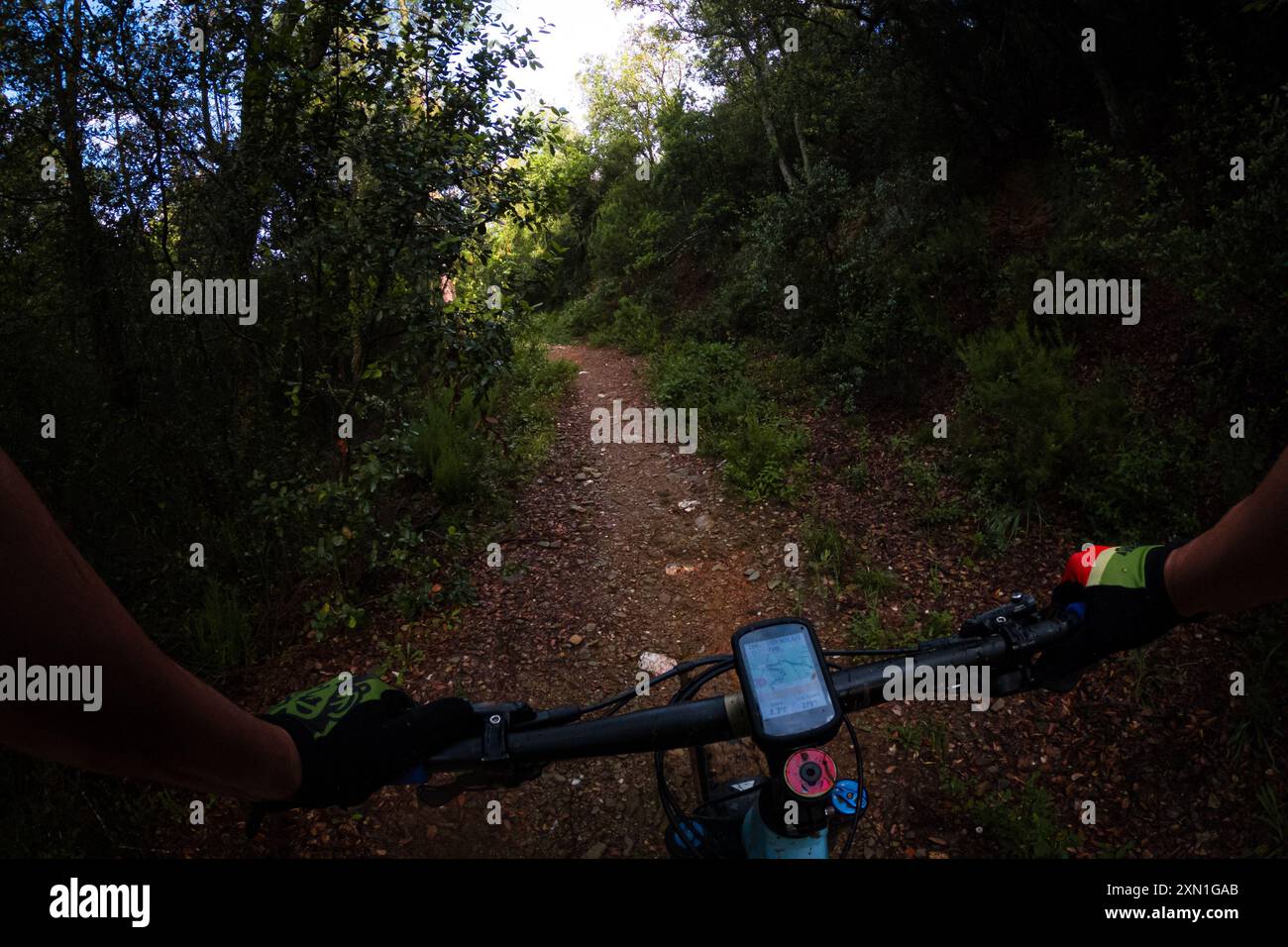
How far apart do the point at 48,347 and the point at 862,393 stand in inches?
307

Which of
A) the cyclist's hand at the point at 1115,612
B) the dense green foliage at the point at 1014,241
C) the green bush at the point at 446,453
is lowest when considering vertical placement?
the cyclist's hand at the point at 1115,612

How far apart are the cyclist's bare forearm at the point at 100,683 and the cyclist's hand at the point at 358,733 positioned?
0.79ft

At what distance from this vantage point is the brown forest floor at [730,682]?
339 cm

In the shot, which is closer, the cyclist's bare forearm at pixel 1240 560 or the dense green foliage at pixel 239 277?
the cyclist's bare forearm at pixel 1240 560

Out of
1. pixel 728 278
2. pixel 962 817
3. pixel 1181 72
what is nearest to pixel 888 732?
pixel 962 817

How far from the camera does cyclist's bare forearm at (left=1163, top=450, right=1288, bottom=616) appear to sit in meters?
1.01

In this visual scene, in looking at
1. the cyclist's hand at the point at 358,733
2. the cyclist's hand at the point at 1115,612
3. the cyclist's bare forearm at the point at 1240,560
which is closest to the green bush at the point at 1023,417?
the cyclist's hand at the point at 1115,612

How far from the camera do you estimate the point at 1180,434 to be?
15.8ft

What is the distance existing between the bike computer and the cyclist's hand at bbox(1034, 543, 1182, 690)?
0.64 meters

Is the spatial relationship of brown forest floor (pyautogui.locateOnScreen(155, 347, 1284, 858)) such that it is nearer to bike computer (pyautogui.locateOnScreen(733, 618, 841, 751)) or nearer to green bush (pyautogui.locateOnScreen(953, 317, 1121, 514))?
green bush (pyautogui.locateOnScreen(953, 317, 1121, 514))

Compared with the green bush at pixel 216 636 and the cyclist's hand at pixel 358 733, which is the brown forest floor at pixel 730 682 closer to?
the green bush at pixel 216 636

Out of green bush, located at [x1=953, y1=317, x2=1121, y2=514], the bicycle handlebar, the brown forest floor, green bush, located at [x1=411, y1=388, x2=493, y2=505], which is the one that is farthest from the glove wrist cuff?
green bush, located at [x1=411, y1=388, x2=493, y2=505]

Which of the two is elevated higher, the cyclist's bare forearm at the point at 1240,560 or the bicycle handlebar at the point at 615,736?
the cyclist's bare forearm at the point at 1240,560

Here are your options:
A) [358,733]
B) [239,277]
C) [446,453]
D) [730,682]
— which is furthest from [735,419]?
[358,733]
